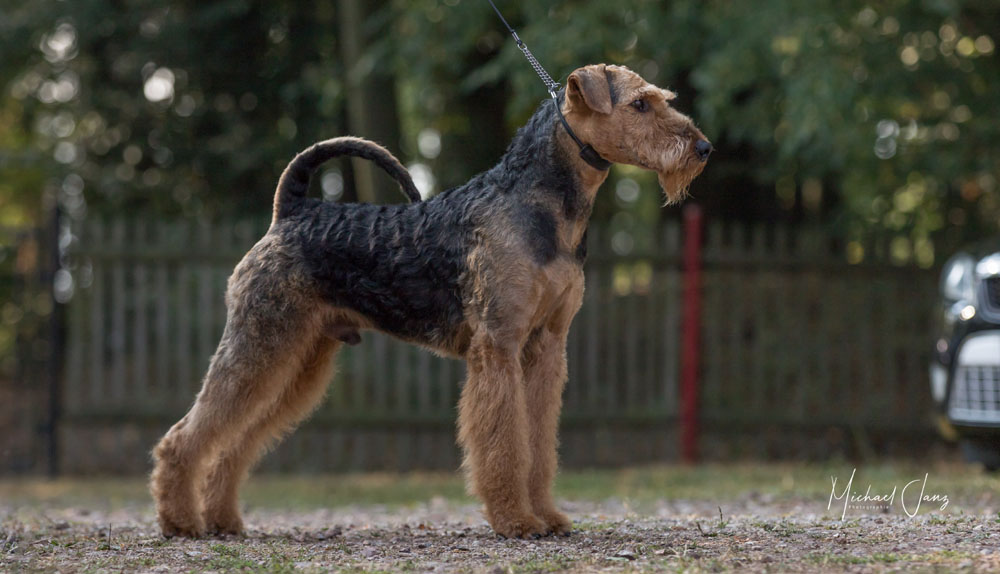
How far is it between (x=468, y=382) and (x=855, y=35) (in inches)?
211

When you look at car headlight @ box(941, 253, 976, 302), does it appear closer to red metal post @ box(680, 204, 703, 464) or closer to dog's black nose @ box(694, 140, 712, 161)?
red metal post @ box(680, 204, 703, 464)

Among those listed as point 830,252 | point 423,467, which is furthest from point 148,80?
point 830,252

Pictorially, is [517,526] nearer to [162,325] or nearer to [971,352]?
[971,352]

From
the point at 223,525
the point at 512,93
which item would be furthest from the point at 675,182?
the point at 512,93

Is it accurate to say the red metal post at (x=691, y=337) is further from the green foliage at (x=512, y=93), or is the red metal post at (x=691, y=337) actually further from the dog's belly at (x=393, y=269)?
the dog's belly at (x=393, y=269)

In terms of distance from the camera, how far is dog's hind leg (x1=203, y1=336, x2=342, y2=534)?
4477 mm

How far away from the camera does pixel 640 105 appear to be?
398 centimetres

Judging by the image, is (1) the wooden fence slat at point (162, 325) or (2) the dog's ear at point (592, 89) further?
(1) the wooden fence slat at point (162, 325)

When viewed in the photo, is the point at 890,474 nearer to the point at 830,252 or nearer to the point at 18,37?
the point at 830,252

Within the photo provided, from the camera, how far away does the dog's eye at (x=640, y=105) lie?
397 cm

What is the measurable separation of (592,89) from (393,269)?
1.09 metres

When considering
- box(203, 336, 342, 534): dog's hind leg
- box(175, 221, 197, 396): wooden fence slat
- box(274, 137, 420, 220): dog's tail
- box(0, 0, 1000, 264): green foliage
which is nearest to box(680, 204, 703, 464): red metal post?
box(0, 0, 1000, 264): green foliage

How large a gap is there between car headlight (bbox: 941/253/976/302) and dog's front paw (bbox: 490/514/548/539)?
3585 millimetres

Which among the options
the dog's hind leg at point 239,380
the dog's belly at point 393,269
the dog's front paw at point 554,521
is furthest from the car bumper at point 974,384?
the dog's hind leg at point 239,380
